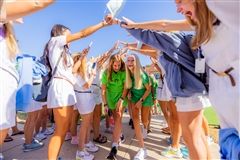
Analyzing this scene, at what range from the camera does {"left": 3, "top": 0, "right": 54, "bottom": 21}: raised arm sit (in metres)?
1.24

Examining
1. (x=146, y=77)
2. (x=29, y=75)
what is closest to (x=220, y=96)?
(x=29, y=75)

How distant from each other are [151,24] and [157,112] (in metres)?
8.73

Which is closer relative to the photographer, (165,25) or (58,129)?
(165,25)

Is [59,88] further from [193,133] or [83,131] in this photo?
[193,133]

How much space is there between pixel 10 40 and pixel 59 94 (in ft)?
4.86

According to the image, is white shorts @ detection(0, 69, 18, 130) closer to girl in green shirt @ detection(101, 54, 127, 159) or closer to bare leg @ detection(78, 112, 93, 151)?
bare leg @ detection(78, 112, 93, 151)

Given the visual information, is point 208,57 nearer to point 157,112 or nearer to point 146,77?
point 146,77

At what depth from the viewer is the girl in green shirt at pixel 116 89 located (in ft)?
14.1

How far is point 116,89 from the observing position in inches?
173

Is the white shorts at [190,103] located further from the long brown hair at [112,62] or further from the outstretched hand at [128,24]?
the long brown hair at [112,62]

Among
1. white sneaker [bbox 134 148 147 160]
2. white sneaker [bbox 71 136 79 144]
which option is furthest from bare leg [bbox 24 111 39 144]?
white sneaker [bbox 134 148 147 160]

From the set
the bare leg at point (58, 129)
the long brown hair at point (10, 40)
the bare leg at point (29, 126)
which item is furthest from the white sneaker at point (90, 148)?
the long brown hair at point (10, 40)

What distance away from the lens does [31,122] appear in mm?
4430

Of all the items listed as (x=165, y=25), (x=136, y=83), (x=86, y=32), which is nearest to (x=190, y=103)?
(x=165, y=25)
